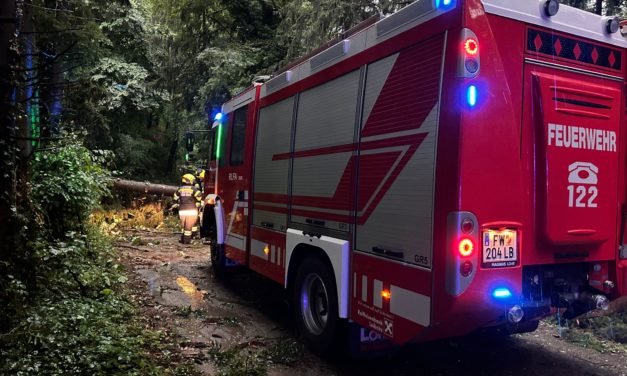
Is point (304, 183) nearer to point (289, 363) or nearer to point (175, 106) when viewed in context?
point (289, 363)

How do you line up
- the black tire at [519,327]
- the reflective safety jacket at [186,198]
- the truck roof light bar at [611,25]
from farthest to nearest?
1. the reflective safety jacket at [186,198]
2. the black tire at [519,327]
3. the truck roof light bar at [611,25]

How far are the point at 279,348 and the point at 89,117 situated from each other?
8.80m

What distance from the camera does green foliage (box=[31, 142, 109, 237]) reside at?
605 cm

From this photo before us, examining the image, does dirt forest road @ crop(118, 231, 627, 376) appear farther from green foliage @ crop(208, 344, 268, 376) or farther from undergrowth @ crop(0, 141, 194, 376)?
undergrowth @ crop(0, 141, 194, 376)

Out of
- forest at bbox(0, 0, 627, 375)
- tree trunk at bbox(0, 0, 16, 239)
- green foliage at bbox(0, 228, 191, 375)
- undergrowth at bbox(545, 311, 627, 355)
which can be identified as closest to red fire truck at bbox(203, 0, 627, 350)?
undergrowth at bbox(545, 311, 627, 355)

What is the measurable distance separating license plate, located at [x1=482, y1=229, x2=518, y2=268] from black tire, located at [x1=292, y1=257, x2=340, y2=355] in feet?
5.42

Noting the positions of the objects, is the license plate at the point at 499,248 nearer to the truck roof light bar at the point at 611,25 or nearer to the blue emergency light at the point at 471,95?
the blue emergency light at the point at 471,95

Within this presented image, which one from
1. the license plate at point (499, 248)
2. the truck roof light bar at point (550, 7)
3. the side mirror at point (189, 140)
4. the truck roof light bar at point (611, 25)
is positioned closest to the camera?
the license plate at point (499, 248)

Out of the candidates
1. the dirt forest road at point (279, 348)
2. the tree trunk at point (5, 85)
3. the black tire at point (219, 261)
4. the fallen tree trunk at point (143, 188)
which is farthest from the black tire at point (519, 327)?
the fallen tree trunk at point (143, 188)

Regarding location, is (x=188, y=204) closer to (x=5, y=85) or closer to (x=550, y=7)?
(x=5, y=85)

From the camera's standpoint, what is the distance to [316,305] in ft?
16.6

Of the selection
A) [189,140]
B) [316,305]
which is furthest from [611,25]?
[189,140]

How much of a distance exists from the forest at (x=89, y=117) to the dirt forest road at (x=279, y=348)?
417mm

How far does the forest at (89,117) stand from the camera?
13.1ft
